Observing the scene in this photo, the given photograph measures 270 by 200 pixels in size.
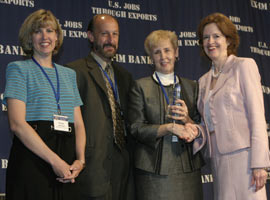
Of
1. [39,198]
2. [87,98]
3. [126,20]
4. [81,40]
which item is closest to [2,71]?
[81,40]

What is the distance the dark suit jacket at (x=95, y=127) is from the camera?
115 inches

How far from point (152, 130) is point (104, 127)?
0.41m

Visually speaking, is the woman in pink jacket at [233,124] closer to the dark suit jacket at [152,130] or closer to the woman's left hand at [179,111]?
the dark suit jacket at [152,130]

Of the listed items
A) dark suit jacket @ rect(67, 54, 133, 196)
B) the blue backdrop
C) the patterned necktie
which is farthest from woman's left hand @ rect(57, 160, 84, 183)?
the blue backdrop

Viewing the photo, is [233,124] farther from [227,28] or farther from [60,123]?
[60,123]

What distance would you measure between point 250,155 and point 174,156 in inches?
22.8

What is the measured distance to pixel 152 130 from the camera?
2.88 m

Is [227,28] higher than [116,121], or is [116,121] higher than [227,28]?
[227,28]

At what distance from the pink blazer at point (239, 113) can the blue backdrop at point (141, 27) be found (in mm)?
1825

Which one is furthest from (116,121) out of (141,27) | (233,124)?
(141,27)

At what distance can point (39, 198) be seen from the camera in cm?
231

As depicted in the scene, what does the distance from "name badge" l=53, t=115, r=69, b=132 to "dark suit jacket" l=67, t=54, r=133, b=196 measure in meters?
0.50

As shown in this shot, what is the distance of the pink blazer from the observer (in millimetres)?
2689

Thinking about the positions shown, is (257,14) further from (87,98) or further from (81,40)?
(87,98)
